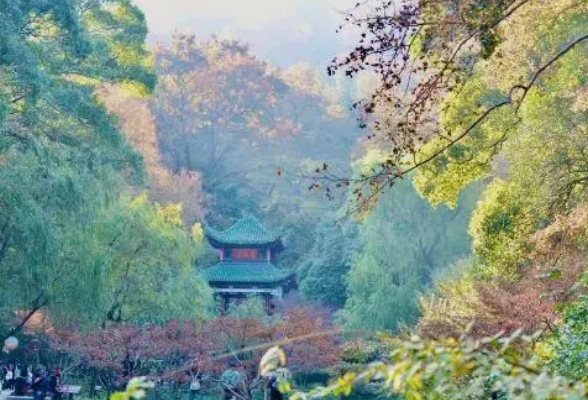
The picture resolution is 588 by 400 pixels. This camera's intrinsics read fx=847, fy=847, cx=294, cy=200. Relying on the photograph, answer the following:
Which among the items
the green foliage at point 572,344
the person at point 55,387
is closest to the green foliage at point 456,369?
the green foliage at point 572,344

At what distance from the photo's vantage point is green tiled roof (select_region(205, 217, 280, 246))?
2561 centimetres

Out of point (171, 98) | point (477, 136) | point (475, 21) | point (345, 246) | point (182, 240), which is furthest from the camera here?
point (171, 98)

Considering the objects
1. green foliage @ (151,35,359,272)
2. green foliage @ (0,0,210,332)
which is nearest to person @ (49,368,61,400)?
green foliage @ (0,0,210,332)

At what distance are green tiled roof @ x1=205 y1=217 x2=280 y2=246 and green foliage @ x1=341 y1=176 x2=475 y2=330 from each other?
351 cm

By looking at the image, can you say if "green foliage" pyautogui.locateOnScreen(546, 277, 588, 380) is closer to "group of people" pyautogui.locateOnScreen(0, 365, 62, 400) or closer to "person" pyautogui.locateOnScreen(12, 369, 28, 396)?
"group of people" pyautogui.locateOnScreen(0, 365, 62, 400)

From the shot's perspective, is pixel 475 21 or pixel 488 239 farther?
pixel 488 239

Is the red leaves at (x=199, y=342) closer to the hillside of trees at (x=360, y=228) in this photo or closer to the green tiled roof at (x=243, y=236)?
the hillside of trees at (x=360, y=228)

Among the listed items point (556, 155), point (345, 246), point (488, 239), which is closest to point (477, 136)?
point (556, 155)

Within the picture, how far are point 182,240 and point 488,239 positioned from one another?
291 inches

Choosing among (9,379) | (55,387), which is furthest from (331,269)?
(55,387)

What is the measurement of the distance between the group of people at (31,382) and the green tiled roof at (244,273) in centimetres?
838

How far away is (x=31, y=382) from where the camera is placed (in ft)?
49.9

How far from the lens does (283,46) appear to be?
241 feet

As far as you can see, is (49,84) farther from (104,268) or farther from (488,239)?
(488,239)
